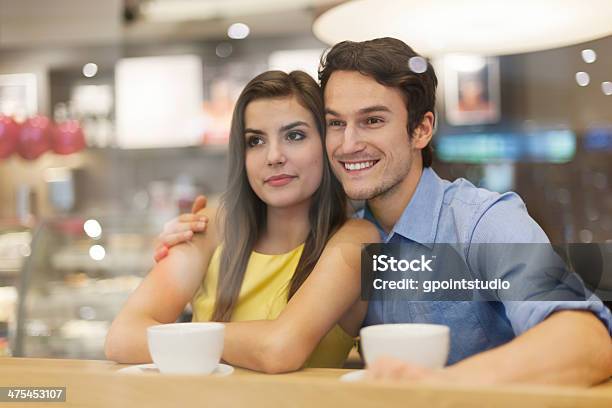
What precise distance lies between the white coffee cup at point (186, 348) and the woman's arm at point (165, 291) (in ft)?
0.36

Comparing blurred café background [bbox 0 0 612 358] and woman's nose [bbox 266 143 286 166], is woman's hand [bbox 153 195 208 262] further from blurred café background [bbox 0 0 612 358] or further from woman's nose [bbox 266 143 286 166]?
woman's nose [bbox 266 143 286 166]

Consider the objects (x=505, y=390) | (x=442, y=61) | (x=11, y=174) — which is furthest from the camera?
(x=11, y=174)

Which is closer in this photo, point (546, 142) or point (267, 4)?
point (546, 142)

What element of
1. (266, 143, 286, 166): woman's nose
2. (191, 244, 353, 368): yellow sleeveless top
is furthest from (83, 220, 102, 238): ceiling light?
(266, 143, 286, 166): woman's nose

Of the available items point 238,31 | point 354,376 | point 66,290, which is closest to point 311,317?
point 354,376

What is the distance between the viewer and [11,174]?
1.62 m

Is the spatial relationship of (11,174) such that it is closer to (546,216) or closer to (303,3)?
(303,3)

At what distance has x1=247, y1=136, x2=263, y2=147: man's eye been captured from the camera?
115cm

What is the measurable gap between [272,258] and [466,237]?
32 centimetres

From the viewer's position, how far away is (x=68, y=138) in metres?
1.55

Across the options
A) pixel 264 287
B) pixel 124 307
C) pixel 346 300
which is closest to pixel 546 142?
pixel 346 300

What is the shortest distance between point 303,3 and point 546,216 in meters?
0.52

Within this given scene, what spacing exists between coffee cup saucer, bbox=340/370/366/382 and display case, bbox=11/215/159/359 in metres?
0.67

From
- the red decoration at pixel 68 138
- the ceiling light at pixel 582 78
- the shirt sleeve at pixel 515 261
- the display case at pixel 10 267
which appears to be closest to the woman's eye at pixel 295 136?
the shirt sleeve at pixel 515 261
